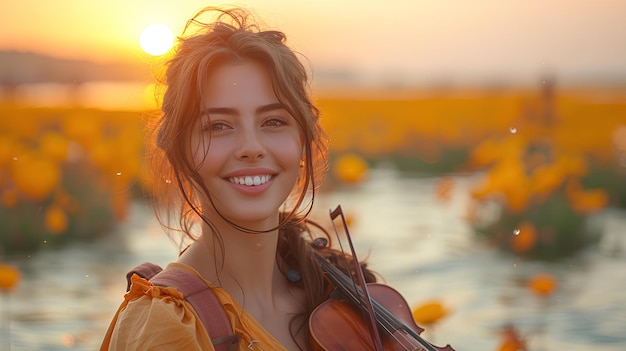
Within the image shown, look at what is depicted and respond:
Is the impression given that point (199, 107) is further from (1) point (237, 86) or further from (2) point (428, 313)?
(2) point (428, 313)

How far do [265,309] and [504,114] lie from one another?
9.30 meters

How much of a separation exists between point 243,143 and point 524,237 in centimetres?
488

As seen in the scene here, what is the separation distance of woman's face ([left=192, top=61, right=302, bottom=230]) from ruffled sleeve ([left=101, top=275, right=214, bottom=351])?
0.26 metres

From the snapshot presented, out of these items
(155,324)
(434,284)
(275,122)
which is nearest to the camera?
(155,324)

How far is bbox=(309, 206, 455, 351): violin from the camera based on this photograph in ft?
6.23

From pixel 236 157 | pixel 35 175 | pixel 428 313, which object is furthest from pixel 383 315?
pixel 35 175

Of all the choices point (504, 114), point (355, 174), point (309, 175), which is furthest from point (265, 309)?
point (504, 114)

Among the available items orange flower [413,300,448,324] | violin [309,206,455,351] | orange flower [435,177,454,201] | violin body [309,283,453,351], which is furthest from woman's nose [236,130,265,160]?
orange flower [435,177,454,201]

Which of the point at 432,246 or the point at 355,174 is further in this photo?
the point at 432,246

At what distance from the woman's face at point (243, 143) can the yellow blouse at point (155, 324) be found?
25 cm

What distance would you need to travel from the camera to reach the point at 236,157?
1839mm

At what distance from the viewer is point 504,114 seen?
429 inches

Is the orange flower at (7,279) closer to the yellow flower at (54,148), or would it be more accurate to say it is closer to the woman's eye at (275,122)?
the yellow flower at (54,148)

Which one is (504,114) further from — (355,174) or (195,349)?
(195,349)
